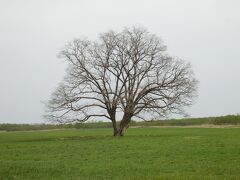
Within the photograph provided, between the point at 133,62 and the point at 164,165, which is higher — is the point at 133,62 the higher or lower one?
the higher one

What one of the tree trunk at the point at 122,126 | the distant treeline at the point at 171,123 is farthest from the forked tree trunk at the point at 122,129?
the distant treeline at the point at 171,123

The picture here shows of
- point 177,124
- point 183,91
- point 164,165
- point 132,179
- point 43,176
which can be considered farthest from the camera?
point 177,124

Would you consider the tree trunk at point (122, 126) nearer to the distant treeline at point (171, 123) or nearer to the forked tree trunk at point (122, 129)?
the forked tree trunk at point (122, 129)

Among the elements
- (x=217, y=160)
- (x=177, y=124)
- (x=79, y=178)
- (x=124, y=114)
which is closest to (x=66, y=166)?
(x=79, y=178)

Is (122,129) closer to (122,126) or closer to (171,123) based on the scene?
(122,126)

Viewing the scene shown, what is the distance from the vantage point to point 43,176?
17.7 metres

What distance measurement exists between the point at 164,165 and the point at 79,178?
4673 millimetres

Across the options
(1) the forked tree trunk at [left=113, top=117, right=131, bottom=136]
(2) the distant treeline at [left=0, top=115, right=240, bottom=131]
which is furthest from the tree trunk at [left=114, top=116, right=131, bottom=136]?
(2) the distant treeline at [left=0, top=115, right=240, bottom=131]

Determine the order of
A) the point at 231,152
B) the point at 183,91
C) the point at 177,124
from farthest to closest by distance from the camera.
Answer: the point at 177,124, the point at 183,91, the point at 231,152

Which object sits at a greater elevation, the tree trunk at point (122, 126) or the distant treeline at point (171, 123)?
the distant treeline at point (171, 123)

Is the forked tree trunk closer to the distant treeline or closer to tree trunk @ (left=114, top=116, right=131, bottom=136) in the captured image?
tree trunk @ (left=114, top=116, right=131, bottom=136)

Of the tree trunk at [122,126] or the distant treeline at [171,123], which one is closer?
the tree trunk at [122,126]

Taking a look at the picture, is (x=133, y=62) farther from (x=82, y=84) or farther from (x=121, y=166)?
(x=121, y=166)

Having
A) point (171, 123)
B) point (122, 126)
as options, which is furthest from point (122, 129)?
point (171, 123)
